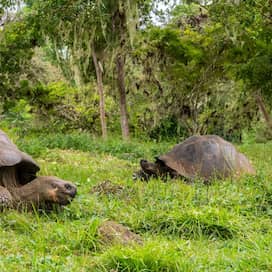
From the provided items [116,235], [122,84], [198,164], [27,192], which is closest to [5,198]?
[27,192]

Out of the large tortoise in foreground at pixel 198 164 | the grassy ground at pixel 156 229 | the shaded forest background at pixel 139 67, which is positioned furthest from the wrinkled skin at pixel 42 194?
the shaded forest background at pixel 139 67

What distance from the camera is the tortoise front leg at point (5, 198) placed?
3.86 metres

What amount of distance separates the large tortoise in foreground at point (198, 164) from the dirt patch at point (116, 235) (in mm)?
2381

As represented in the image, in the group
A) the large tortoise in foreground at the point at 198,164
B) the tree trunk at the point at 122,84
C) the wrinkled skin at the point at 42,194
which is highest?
the tree trunk at the point at 122,84

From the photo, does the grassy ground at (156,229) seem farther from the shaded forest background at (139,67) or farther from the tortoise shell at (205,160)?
the shaded forest background at (139,67)

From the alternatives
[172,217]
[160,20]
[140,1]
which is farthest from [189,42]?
[172,217]

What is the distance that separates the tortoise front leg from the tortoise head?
0.15m

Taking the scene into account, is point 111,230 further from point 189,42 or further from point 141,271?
point 189,42

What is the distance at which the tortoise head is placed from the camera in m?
3.97

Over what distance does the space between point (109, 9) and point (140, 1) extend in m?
0.88

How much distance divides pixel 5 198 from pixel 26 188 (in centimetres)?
27

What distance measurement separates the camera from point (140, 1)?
1169 centimetres

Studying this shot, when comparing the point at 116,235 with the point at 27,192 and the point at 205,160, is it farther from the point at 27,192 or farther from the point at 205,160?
the point at 205,160

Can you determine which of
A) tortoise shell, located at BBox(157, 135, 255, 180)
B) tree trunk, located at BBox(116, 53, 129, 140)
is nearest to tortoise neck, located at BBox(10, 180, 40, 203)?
tortoise shell, located at BBox(157, 135, 255, 180)
